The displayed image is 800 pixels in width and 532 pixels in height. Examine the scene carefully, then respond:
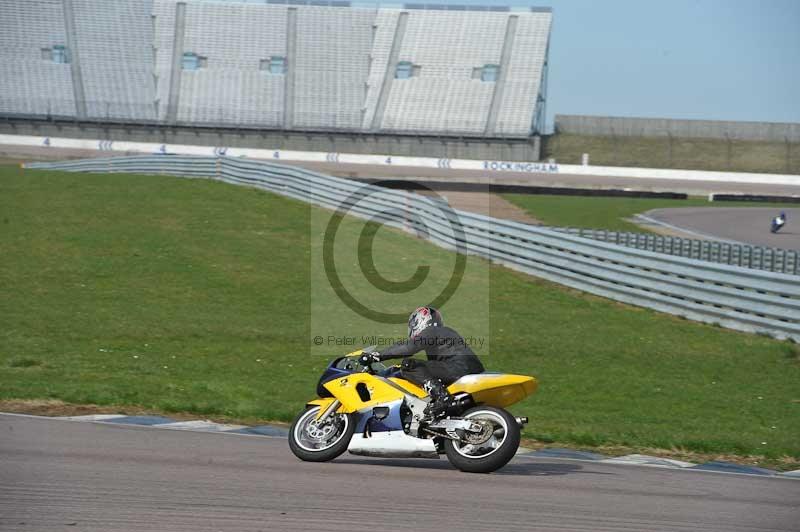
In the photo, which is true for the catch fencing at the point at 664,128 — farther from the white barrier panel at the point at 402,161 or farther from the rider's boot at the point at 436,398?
the rider's boot at the point at 436,398

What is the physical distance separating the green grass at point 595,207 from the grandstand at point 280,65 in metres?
18.6

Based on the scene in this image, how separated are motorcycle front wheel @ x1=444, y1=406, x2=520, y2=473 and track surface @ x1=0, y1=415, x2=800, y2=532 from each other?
128mm

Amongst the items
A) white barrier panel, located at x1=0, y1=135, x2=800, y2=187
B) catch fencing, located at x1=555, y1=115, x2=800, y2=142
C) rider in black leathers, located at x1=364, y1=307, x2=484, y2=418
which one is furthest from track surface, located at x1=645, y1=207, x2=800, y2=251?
catch fencing, located at x1=555, y1=115, x2=800, y2=142

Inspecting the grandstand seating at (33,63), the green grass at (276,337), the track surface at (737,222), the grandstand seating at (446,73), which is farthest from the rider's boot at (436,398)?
the grandstand seating at (33,63)

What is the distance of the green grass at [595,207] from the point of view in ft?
111

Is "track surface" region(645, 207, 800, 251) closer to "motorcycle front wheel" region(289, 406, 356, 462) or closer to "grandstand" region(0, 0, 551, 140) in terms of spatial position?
"grandstand" region(0, 0, 551, 140)

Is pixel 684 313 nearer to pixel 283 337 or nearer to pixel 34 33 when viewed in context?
pixel 283 337

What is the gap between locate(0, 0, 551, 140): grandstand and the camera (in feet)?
207

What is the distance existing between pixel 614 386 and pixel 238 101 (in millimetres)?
54873

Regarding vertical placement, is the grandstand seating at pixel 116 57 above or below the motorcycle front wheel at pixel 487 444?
above

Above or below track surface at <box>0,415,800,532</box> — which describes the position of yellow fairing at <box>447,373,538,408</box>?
above

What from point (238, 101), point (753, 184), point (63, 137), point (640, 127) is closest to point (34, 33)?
point (63, 137)

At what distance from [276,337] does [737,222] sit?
86.7ft

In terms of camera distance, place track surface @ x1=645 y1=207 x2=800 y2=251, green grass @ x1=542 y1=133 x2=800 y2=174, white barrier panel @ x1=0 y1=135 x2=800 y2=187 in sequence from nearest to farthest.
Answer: track surface @ x1=645 y1=207 x2=800 y2=251
white barrier panel @ x1=0 y1=135 x2=800 y2=187
green grass @ x1=542 y1=133 x2=800 y2=174
